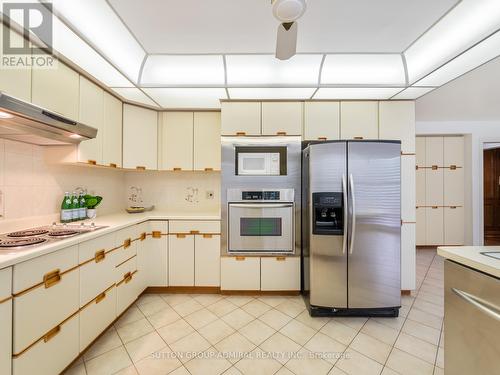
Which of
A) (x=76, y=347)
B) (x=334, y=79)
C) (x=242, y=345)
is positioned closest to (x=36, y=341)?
(x=76, y=347)

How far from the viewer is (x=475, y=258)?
0.91m

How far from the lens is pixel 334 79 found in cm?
203

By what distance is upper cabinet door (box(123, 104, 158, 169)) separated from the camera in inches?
96.4

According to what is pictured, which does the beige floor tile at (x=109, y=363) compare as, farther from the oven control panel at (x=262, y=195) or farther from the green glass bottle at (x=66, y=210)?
the oven control panel at (x=262, y=195)

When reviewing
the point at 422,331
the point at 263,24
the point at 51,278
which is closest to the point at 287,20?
the point at 263,24

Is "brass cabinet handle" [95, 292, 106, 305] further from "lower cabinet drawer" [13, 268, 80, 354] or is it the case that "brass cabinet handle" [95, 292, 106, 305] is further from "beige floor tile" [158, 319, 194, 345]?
"beige floor tile" [158, 319, 194, 345]

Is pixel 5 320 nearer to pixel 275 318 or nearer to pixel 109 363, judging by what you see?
pixel 109 363

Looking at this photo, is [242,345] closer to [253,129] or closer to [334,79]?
[253,129]

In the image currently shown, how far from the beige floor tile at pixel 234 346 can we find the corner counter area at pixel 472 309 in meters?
1.25

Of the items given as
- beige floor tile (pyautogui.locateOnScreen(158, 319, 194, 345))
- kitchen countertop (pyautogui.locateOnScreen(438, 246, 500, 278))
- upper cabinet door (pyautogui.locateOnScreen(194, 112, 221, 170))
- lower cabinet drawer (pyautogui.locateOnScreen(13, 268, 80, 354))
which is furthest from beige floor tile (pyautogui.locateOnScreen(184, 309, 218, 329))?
kitchen countertop (pyautogui.locateOnScreen(438, 246, 500, 278))

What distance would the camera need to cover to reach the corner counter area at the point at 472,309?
817 millimetres

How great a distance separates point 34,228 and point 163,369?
1.51m

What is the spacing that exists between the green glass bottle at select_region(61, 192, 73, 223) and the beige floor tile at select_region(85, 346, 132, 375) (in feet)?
3.90

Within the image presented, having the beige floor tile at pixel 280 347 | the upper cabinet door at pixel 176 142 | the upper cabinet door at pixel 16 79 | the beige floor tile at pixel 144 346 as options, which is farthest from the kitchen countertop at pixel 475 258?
the upper cabinet door at pixel 16 79
